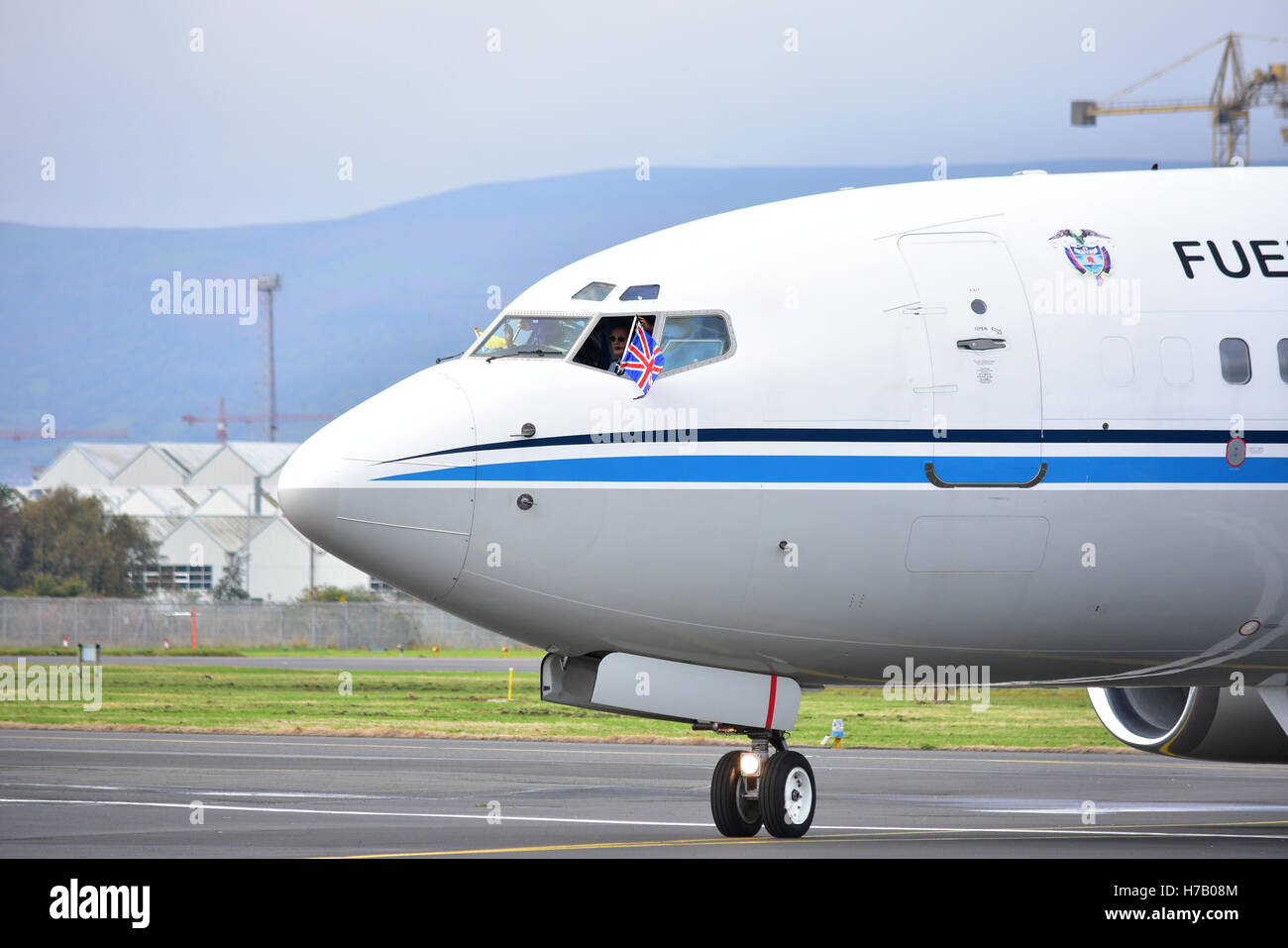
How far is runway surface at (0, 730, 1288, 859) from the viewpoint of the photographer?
1519cm

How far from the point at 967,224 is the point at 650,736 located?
18351mm

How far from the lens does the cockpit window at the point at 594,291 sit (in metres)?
14.3

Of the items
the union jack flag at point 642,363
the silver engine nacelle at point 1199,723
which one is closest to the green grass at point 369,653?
the silver engine nacelle at point 1199,723

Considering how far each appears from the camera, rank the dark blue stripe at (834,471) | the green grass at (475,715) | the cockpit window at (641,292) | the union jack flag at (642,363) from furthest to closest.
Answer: the green grass at (475,715), the cockpit window at (641,292), the union jack flag at (642,363), the dark blue stripe at (834,471)

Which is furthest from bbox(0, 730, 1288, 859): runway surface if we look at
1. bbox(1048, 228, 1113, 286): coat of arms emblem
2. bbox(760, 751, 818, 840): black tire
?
bbox(1048, 228, 1113, 286): coat of arms emblem

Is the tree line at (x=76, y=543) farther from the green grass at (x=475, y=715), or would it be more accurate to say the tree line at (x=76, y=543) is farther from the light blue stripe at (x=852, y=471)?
the light blue stripe at (x=852, y=471)

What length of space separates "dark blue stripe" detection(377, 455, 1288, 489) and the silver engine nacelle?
A: 3.71 metres

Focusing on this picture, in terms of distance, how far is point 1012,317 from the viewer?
14.4 m

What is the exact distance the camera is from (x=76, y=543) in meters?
111

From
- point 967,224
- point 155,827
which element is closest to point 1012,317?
point 967,224

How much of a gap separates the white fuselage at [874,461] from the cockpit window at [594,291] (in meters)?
0.09

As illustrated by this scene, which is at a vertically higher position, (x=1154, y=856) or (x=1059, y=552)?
(x=1059, y=552)
